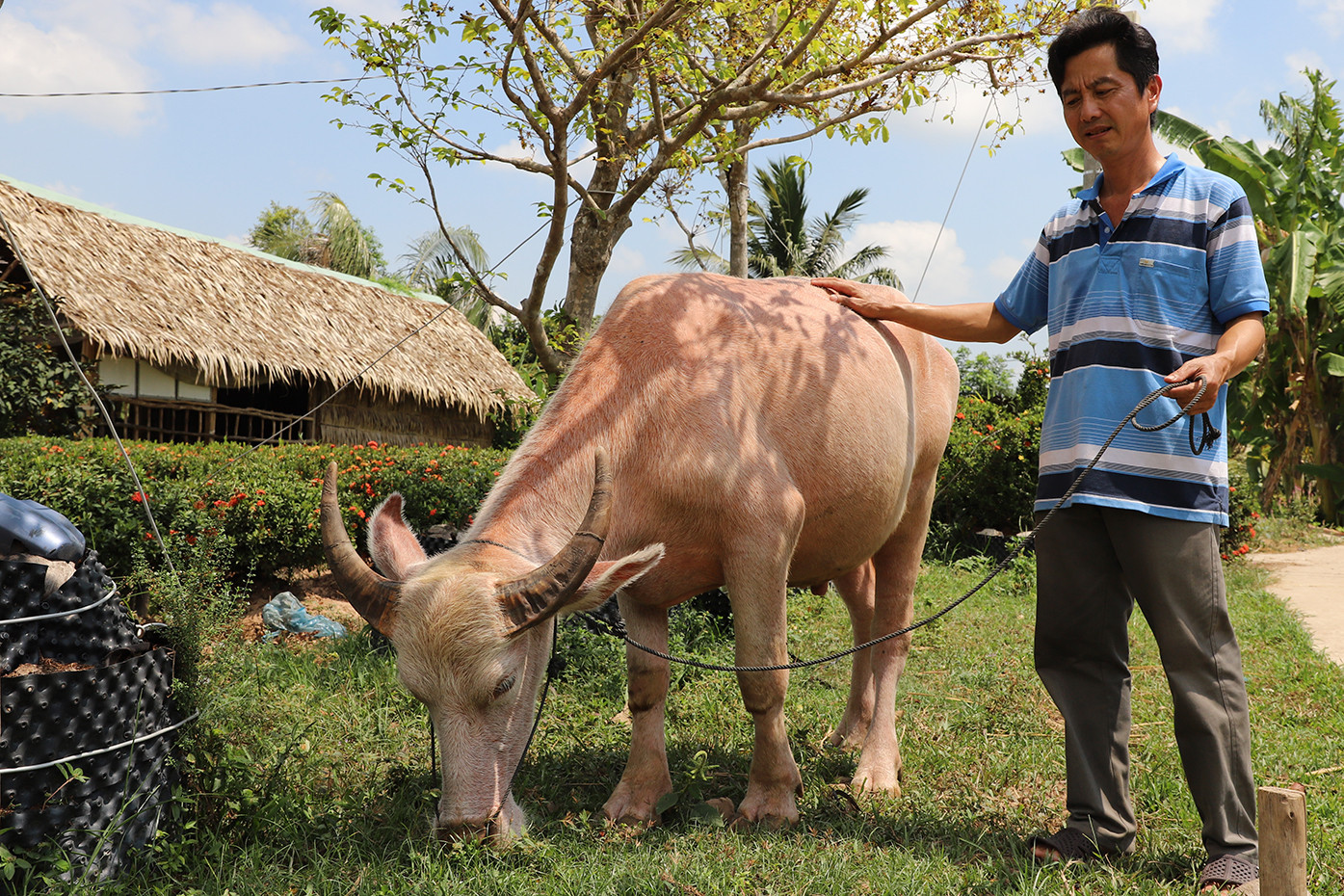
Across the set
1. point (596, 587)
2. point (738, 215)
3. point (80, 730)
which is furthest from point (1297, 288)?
point (80, 730)

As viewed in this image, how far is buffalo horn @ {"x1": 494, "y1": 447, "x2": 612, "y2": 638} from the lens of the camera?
2.71 meters

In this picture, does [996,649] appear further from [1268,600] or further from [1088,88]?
[1088,88]

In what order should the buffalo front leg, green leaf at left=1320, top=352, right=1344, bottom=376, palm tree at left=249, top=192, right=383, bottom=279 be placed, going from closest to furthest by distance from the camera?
the buffalo front leg → green leaf at left=1320, top=352, right=1344, bottom=376 → palm tree at left=249, top=192, right=383, bottom=279

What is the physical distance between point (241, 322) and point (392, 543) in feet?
39.4

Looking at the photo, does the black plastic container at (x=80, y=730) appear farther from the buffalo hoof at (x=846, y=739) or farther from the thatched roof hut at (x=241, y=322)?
the thatched roof hut at (x=241, y=322)

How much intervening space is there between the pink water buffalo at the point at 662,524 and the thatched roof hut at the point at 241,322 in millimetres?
6406

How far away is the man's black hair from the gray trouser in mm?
1382

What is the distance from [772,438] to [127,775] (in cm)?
241

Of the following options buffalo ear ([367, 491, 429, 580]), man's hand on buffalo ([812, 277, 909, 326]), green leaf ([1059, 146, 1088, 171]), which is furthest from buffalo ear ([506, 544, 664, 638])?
green leaf ([1059, 146, 1088, 171])

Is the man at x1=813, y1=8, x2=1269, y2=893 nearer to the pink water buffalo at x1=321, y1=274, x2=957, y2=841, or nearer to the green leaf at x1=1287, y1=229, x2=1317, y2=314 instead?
the pink water buffalo at x1=321, y1=274, x2=957, y2=841

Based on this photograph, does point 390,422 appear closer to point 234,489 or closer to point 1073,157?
point 234,489

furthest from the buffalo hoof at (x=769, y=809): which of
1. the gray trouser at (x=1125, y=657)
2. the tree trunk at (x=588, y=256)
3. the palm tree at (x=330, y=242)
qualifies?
the palm tree at (x=330, y=242)

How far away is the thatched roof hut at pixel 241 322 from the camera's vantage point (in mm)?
Answer: 12008

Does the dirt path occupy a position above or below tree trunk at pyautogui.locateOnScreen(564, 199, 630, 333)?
below
